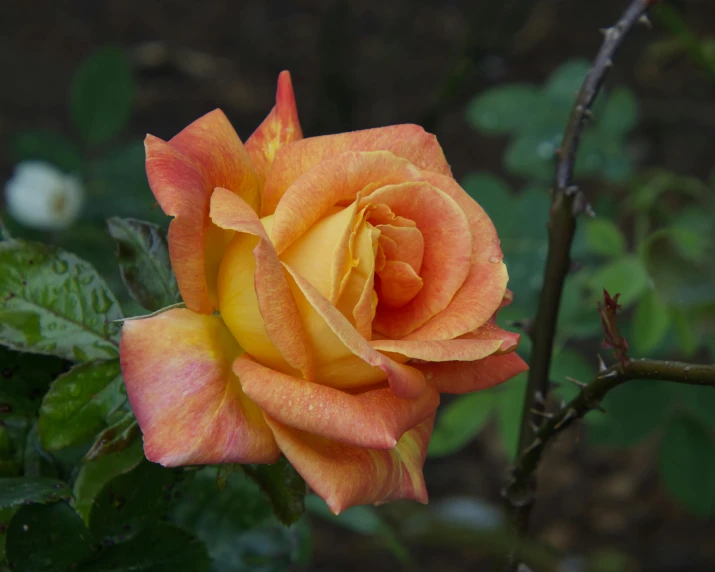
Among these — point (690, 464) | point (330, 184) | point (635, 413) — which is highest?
point (330, 184)

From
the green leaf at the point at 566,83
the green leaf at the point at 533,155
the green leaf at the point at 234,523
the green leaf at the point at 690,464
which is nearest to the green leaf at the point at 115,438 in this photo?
the green leaf at the point at 234,523

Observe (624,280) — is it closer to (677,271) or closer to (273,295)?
(677,271)

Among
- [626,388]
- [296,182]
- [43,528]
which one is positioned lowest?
[626,388]

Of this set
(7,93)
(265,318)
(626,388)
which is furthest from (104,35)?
(265,318)

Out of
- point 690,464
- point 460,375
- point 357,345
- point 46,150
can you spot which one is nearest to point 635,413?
point 690,464

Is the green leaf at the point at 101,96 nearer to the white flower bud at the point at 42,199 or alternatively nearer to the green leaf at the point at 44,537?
the white flower bud at the point at 42,199

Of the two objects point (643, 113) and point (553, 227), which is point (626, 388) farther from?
point (643, 113)

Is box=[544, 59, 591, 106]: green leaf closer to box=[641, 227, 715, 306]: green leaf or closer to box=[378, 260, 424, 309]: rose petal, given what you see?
box=[641, 227, 715, 306]: green leaf
